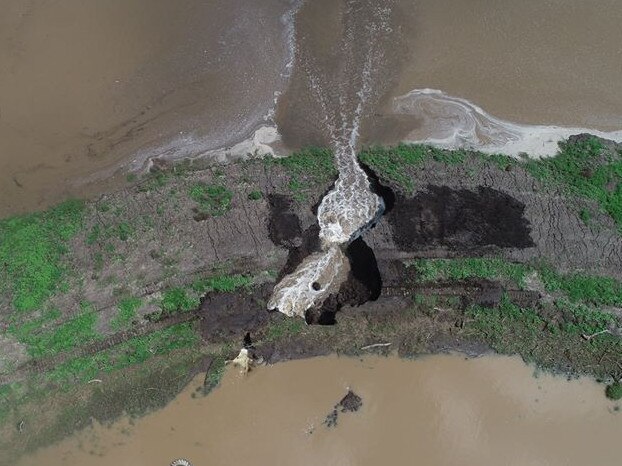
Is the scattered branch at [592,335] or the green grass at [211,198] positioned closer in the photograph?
A: the scattered branch at [592,335]

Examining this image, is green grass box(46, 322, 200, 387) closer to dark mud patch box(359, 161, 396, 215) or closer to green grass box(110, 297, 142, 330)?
green grass box(110, 297, 142, 330)

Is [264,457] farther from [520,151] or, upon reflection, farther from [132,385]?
[520,151]

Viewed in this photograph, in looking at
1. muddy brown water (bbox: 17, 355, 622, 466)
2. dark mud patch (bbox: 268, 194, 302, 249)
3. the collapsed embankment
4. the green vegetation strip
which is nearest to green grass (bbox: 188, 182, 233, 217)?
the collapsed embankment

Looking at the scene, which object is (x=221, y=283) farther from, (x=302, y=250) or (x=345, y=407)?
(x=345, y=407)

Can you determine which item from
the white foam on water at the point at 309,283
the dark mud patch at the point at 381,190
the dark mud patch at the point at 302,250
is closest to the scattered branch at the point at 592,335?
the dark mud patch at the point at 381,190

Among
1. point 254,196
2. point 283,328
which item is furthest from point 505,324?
point 254,196

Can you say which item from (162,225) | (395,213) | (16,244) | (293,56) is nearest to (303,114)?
(293,56)

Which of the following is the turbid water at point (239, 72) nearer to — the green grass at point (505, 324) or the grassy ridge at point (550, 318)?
the grassy ridge at point (550, 318)
